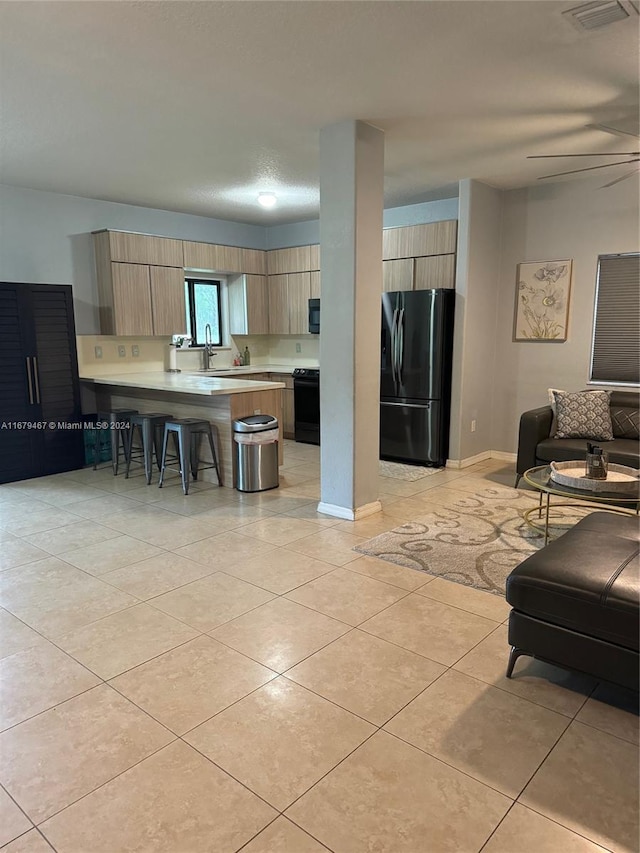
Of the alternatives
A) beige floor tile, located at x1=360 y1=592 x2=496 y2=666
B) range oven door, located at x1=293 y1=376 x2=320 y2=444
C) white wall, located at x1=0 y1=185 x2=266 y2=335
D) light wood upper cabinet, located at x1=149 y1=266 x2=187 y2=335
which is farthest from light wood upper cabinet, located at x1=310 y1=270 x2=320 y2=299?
beige floor tile, located at x1=360 y1=592 x2=496 y2=666

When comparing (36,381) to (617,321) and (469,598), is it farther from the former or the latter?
(617,321)

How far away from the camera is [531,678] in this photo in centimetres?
226

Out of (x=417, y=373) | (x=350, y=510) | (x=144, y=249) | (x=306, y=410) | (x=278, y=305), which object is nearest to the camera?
(x=350, y=510)

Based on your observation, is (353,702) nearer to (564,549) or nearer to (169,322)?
(564,549)

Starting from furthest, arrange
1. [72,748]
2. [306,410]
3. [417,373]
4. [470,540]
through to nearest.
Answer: [306,410] < [417,373] < [470,540] < [72,748]

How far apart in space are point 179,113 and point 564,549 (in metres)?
3.29

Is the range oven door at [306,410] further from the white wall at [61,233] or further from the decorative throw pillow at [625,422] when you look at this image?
the decorative throw pillow at [625,422]

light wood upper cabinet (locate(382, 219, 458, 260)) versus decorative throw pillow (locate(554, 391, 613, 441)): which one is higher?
light wood upper cabinet (locate(382, 219, 458, 260))

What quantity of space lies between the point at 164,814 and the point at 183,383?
4.02 meters

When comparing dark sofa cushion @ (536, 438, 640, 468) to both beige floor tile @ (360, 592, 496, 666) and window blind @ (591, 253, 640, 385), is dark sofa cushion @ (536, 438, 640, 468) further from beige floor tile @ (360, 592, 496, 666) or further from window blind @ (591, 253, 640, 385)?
beige floor tile @ (360, 592, 496, 666)

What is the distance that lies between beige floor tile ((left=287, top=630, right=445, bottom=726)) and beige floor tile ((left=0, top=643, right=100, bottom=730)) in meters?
0.87

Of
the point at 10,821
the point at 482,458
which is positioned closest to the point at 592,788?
the point at 10,821

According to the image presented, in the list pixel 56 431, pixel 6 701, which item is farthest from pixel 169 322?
pixel 6 701

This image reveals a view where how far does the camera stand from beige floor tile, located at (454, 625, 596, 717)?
213 cm
